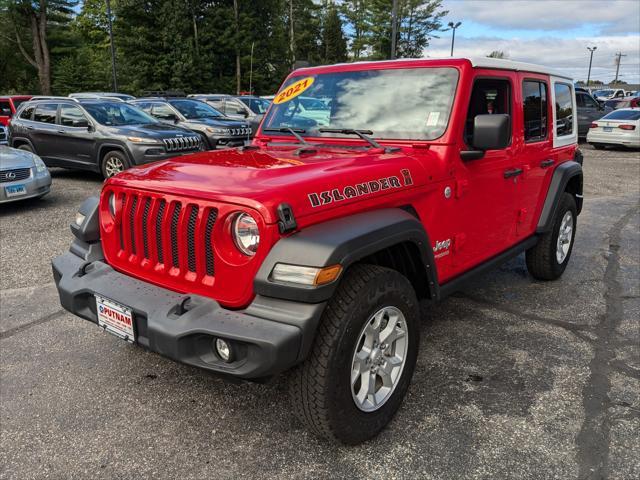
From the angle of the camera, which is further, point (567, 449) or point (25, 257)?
point (25, 257)

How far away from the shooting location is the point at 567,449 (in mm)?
2602

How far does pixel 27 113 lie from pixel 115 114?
2.34m

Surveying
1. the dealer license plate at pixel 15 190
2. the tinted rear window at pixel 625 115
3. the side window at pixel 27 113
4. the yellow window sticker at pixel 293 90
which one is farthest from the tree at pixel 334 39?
the yellow window sticker at pixel 293 90

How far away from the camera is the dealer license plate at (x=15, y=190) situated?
24.2ft

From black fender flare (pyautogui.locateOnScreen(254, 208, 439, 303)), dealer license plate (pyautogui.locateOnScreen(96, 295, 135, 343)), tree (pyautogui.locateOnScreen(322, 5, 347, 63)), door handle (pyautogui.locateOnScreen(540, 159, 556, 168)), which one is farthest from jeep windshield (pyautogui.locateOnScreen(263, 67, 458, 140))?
tree (pyautogui.locateOnScreen(322, 5, 347, 63))

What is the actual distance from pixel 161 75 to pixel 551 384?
39447 mm

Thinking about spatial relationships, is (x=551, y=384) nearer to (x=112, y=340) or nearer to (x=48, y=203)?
(x=112, y=340)

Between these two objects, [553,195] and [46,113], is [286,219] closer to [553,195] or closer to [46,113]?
[553,195]

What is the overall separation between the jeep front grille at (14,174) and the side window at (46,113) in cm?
329

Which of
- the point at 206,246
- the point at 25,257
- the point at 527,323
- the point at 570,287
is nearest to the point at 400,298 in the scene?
the point at 206,246

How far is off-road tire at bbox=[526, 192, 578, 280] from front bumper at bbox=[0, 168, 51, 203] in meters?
6.89

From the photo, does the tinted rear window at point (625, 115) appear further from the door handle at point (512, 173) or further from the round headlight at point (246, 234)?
the round headlight at point (246, 234)

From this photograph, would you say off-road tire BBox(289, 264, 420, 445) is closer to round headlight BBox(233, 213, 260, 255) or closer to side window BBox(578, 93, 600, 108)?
round headlight BBox(233, 213, 260, 255)

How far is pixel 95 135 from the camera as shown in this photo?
9734 millimetres
